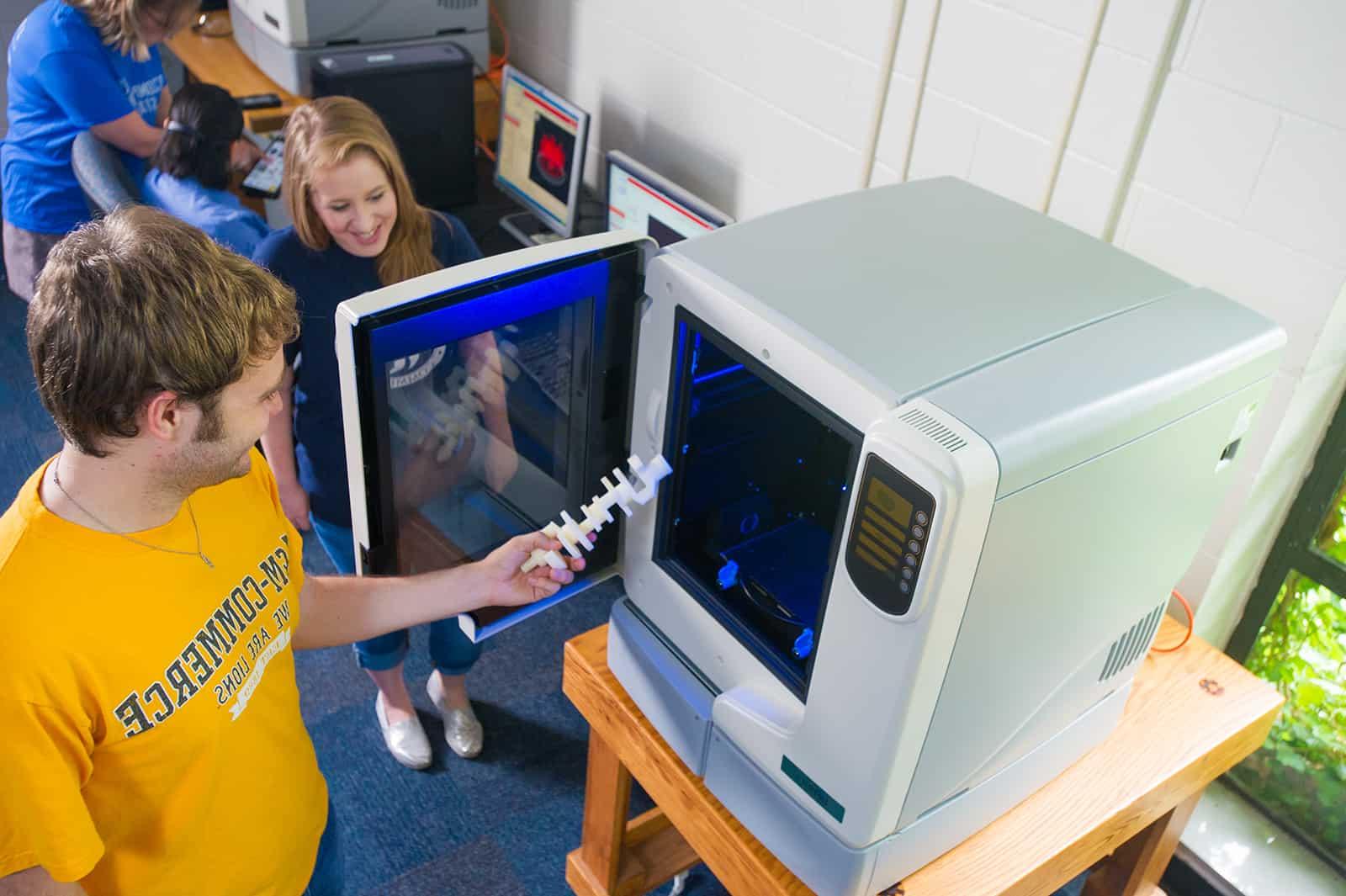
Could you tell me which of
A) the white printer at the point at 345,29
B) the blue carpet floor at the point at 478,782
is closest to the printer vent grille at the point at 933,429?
the blue carpet floor at the point at 478,782

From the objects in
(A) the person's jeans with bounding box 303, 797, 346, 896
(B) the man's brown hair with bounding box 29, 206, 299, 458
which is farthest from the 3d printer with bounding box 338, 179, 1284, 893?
(A) the person's jeans with bounding box 303, 797, 346, 896

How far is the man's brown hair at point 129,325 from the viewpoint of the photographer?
36.4 inches

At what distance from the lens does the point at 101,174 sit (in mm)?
2068

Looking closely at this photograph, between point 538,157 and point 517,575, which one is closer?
point 517,575

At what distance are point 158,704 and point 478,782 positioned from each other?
46.1 inches

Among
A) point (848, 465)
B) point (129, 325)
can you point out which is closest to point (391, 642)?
point (129, 325)

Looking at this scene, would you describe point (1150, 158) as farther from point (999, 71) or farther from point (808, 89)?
point (808, 89)

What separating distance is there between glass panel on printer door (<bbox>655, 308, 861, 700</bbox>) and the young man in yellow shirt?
194 mm

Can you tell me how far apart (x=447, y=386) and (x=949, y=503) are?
613mm

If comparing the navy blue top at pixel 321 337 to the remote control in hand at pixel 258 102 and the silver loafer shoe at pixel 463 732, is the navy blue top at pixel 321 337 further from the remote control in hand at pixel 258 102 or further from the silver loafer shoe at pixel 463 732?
the remote control in hand at pixel 258 102

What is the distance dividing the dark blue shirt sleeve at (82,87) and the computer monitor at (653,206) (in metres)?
1.09

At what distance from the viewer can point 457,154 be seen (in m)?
2.75

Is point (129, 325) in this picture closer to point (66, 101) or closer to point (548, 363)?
point (548, 363)

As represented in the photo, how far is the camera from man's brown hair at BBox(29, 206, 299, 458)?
0.92m
